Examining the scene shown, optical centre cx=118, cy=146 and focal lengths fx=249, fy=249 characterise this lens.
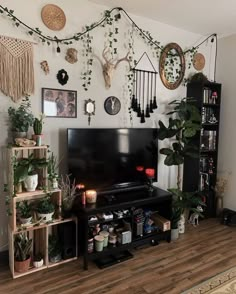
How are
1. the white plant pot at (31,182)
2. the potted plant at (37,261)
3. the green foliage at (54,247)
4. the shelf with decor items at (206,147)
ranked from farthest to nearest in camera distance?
the shelf with decor items at (206,147) < the green foliage at (54,247) < the potted plant at (37,261) < the white plant pot at (31,182)

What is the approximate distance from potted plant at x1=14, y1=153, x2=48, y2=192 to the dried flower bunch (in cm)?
246

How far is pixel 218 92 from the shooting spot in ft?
11.2

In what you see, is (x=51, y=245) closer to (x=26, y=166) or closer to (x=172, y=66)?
(x=26, y=166)

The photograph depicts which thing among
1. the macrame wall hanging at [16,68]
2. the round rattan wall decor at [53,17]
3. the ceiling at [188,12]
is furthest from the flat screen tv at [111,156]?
the ceiling at [188,12]

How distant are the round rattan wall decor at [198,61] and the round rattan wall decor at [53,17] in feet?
6.11

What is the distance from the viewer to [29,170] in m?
2.07

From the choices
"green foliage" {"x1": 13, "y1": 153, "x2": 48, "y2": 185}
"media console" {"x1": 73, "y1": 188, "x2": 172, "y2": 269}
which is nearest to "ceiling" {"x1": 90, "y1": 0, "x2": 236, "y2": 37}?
"green foliage" {"x1": 13, "y1": 153, "x2": 48, "y2": 185}

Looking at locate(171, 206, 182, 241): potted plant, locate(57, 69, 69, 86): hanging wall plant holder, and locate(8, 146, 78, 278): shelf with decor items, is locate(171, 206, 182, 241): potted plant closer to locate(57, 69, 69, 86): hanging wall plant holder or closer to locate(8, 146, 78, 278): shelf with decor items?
locate(8, 146, 78, 278): shelf with decor items

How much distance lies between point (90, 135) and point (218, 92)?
1.99m

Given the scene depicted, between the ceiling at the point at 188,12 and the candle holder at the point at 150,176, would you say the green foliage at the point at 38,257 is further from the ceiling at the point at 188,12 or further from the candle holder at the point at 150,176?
the ceiling at the point at 188,12

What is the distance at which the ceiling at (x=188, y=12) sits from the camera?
2523 millimetres

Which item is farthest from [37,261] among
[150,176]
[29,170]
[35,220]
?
[150,176]

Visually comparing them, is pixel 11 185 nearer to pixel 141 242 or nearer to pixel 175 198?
pixel 141 242

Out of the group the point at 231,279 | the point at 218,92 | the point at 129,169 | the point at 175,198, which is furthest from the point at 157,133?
the point at 231,279
